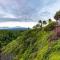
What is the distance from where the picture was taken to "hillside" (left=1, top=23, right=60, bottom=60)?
63.7 feet

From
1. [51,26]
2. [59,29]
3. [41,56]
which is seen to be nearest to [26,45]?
[51,26]

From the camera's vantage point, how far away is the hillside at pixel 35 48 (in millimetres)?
19422

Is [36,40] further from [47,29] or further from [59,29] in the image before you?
[59,29]

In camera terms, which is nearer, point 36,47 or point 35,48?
point 36,47

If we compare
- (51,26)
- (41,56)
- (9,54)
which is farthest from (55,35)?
(9,54)

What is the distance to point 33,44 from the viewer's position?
26500 mm

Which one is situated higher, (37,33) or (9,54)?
(37,33)

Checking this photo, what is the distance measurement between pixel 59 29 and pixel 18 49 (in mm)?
7514

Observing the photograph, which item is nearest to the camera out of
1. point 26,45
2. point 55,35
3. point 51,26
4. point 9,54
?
point 55,35

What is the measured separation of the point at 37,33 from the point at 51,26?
7.91 feet

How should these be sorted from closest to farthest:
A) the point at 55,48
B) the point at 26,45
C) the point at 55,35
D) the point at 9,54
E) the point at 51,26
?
the point at 55,48 → the point at 55,35 → the point at 51,26 → the point at 26,45 → the point at 9,54

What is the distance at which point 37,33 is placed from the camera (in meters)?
28.3

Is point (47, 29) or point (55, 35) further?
point (47, 29)

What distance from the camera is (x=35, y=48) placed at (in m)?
25.1
